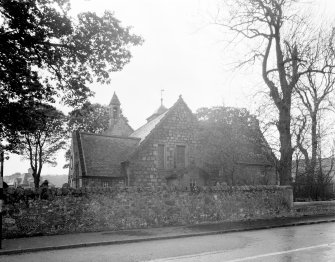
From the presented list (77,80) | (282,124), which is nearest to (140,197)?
(77,80)

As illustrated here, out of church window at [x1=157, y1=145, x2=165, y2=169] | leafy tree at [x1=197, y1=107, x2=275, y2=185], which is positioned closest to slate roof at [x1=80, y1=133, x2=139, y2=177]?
church window at [x1=157, y1=145, x2=165, y2=169]

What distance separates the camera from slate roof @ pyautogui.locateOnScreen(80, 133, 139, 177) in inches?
1058

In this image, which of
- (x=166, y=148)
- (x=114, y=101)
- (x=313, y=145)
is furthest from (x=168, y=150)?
(x=114, y=101)

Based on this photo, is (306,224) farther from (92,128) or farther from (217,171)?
(92,128)

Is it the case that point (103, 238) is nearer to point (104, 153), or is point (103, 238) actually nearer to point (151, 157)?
point (151, 157)

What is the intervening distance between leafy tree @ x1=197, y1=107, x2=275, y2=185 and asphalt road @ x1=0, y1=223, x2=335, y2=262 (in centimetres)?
1326

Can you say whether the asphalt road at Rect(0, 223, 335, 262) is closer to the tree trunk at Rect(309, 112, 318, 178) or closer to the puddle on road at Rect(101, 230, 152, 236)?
the puddle on road at Rect(101, 230, 152, 236)

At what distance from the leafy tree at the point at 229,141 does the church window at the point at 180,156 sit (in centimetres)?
166

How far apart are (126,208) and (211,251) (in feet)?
21.7

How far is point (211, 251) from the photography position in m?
9.52

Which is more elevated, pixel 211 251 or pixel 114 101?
pixel 114 101

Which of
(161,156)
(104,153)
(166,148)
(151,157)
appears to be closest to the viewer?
(151,157)

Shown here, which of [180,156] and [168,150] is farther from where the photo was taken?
[180,156]

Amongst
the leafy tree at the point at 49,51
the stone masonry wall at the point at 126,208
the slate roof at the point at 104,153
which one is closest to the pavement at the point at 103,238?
the stone masonry wall at the point at 126,208
